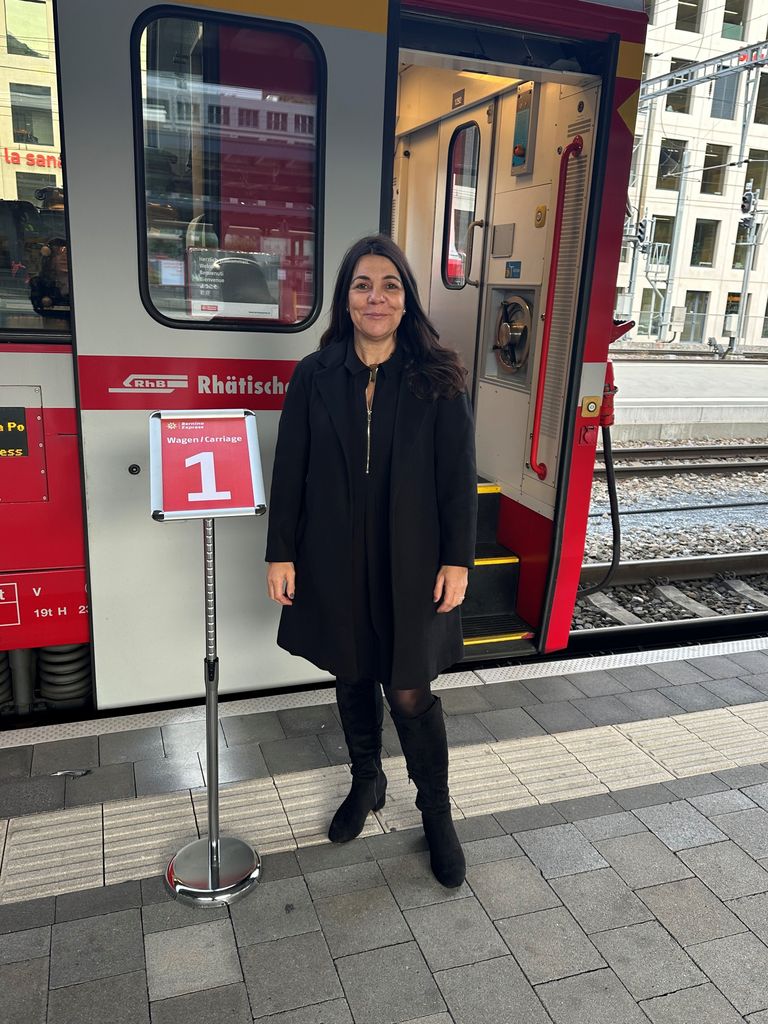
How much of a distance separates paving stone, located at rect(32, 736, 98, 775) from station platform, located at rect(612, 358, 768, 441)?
795 centimetres

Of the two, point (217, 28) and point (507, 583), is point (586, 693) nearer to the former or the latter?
point (507, 583)

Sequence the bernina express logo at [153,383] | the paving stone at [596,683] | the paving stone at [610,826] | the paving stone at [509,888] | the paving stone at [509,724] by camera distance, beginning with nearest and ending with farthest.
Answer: the paving stone at [509,888] < the paving stone at [610,826] < the bernina express logo at [153,383] < the paving stone at [509,724] < the paving stone at [596,683]

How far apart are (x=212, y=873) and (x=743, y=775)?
2.05m

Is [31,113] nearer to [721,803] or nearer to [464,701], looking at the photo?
[464,701]

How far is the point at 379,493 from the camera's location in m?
2.38

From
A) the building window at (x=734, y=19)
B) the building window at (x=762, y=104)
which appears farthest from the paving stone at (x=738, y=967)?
the building window at (x=734, y=19)

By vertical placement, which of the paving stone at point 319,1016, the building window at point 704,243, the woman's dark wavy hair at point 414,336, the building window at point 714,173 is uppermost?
the building window at point 714,173

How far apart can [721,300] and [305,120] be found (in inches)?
1250

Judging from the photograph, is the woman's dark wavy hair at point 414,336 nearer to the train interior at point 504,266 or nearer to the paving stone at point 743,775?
the train interior at point 504,266

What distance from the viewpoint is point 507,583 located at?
4.25 m

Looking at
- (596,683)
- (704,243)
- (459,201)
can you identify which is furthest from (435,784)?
(704,243)

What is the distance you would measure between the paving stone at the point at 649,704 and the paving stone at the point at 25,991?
2.50 metres

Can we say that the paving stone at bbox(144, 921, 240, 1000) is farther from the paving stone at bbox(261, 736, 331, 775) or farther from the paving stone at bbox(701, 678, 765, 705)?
the paving stone at bbox(701, 678, 765, 705)

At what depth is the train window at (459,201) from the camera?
15.3 ft
